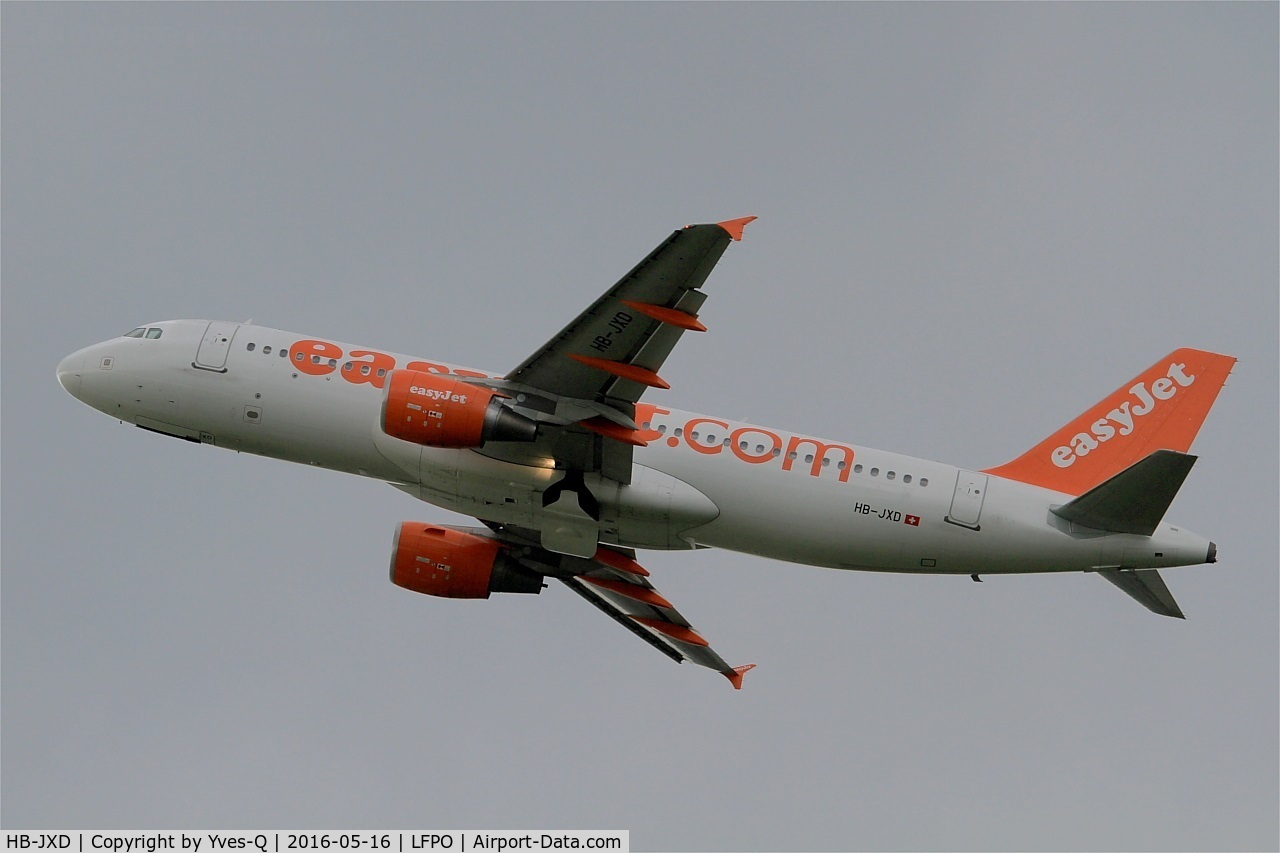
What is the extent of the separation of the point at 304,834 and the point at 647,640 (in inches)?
521

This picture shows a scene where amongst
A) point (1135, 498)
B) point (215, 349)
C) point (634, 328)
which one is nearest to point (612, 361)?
point (634, 328)

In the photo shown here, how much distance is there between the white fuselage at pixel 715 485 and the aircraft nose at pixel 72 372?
3779mm

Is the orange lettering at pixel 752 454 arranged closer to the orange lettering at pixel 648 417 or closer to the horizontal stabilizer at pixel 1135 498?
the orange lettering at pixel 648 417

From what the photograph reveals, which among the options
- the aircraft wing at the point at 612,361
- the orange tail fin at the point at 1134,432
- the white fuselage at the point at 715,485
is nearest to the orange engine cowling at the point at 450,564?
the white fuselage at the point at 715,485

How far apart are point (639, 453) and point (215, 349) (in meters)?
11.9

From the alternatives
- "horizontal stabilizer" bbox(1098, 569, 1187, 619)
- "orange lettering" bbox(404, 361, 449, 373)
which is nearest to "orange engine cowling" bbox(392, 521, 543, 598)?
"orange lettering" bbox(404, 361, 449, 373)

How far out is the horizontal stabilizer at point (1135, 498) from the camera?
34.2 metres

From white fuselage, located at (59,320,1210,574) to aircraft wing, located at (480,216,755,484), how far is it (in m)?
0.86

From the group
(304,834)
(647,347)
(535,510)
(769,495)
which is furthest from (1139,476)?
(304,834)

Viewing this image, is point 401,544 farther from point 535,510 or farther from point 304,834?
point 304,834

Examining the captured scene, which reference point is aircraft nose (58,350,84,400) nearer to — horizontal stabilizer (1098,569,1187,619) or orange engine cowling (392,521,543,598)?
orange engine cowling (392,521,543,598)

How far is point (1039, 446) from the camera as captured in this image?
38.8 metres

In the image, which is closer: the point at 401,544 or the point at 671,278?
the point at 671,278

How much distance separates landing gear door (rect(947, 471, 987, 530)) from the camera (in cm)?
3675
